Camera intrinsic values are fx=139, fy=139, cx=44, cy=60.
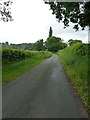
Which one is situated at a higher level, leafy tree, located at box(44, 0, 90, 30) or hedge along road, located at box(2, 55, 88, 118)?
leafy tree, located at box(44, 0, 90, 30)

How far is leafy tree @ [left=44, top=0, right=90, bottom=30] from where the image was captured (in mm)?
12016

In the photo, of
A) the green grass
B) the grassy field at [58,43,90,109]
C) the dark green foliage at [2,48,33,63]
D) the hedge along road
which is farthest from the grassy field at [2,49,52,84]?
the grassy field at [58,43,90,109]

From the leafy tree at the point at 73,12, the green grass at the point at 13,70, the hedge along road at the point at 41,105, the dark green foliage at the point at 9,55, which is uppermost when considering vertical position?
the leafy tree at the point at 73,12

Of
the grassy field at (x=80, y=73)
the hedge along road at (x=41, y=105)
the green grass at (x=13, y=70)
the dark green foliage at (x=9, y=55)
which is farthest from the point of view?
the dark green foliage at (x=9, y=55)

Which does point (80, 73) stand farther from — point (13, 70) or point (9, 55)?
point (9, 55)

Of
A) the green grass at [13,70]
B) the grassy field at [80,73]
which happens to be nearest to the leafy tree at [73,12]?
the grassy field at [80,73]

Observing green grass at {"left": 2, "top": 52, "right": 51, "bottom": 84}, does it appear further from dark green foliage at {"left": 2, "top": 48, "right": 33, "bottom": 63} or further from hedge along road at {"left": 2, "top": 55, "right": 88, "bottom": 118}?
hedge along road at {"left": 2, "top": 55, "right": 88, "bottom": 118}

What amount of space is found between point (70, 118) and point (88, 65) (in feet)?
22.3

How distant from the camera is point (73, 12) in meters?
13.4

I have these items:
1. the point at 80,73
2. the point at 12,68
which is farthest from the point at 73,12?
the point at 12,68

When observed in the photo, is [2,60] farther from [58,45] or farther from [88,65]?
[58,45]

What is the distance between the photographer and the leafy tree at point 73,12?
39.4 feet

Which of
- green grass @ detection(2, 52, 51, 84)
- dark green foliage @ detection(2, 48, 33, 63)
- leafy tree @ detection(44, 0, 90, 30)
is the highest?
leafy tree @ detection(44, 0, 90, 30)

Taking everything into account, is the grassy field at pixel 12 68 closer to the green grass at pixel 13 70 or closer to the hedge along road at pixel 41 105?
the green grass at pixel 13 70
